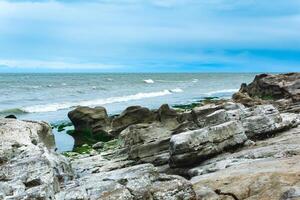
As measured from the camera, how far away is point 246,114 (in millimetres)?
23656

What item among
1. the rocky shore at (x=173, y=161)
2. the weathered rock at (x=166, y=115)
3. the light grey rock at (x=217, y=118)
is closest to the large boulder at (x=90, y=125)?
the rocky shore at (x=173, y=161)

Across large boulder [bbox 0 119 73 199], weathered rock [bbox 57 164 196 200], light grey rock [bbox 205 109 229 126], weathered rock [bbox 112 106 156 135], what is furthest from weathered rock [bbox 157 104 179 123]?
weathered rock [bbox 57 164 196 200]

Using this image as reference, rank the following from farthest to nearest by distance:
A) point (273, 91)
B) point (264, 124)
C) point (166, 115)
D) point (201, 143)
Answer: point (273, 91) < point (166, 115) < point (264, 124) < point (201, 143)

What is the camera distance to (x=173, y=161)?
62.2 ft

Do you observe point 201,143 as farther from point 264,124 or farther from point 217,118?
point 264,124

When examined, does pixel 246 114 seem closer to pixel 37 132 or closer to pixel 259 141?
pixel 259 141

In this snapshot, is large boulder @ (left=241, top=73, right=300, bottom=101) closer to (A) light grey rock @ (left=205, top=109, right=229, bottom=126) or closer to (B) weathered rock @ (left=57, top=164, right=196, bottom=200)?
(A) light grey rock @ (left=205, top=109, right=229, bottom=126)

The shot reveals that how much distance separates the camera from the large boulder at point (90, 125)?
37.4 metres

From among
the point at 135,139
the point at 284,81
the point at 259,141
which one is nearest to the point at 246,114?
the point at 259,141

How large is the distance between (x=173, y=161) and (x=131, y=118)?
678 inches

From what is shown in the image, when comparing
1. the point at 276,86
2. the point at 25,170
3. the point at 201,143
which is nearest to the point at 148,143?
the point at 201,143

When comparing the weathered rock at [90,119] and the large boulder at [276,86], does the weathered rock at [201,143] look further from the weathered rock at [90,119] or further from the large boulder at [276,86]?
the weathered rock at [90,119]

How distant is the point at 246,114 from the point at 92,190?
40.7 feet

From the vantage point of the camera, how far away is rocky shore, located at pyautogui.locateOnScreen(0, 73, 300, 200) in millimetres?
12602
